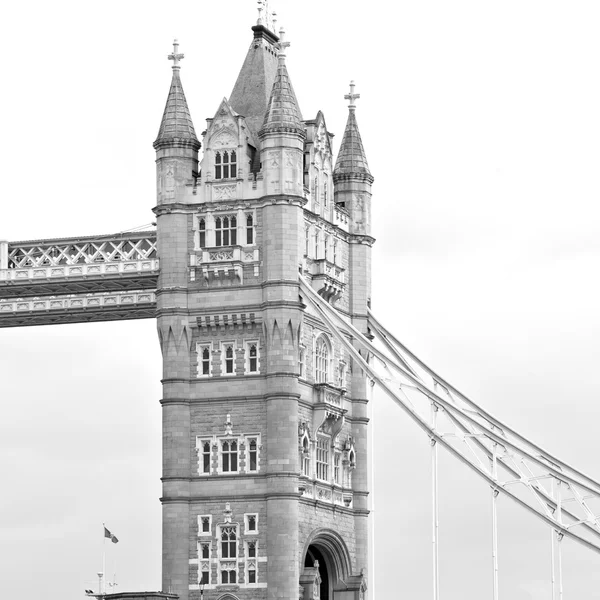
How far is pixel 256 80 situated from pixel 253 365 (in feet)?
48.5

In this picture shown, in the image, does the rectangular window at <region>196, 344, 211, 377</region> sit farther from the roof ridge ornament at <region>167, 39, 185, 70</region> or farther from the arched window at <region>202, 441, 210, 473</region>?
the roof ridge ornament at <region>167, 39, 185, 70</region>

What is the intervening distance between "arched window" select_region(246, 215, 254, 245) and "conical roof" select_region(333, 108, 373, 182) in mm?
8336

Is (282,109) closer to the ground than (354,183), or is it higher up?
higher up

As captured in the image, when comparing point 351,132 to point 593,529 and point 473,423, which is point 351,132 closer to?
point 473,423

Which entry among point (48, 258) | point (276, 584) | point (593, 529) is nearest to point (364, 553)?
point (276, 584)

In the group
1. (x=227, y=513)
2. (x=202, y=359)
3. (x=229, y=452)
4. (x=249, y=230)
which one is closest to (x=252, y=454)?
(x=229, y=452)

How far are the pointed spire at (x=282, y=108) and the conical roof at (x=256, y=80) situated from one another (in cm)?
234

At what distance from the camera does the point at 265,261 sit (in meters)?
88.6

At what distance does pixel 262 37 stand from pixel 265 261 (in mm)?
13105

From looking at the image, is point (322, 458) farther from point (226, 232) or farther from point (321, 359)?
point (226, 232)

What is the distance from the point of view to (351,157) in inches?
3807

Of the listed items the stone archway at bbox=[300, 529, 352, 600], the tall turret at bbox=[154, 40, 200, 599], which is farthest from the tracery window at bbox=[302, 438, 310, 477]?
the tall turret at bbox=[154, 40, 200, 599]

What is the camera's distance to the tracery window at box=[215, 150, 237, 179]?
90.4m

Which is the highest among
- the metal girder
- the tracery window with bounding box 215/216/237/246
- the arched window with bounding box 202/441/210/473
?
the tracery window with bounding box 215/216/237/246
